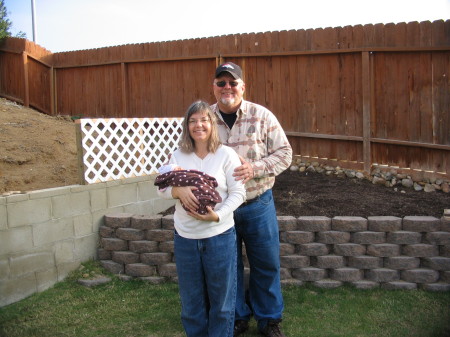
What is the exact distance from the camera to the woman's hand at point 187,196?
8.67 ft

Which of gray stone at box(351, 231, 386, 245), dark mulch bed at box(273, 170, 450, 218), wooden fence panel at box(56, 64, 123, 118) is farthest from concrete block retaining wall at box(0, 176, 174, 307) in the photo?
wooden fence panel at box(56, 64, 123, 118)

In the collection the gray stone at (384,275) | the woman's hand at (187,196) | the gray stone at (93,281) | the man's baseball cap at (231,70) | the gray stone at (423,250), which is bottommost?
the gray stone at (93,281)

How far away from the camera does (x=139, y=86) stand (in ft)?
30.3

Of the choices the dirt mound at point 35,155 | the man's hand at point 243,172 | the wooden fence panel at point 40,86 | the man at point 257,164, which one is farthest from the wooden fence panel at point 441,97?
the wooden fence panel at point 40,86

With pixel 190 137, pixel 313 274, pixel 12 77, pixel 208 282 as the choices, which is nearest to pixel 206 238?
pixel 208 282

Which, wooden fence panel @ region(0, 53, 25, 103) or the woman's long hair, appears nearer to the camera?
the woman's long hair

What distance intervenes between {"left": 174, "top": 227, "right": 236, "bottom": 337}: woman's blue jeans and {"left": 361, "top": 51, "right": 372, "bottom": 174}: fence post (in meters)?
3.87

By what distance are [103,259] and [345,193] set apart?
2647 mm

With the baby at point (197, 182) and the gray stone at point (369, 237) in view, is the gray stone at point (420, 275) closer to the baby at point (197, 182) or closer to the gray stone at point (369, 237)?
the gray stone at point (369, 237)

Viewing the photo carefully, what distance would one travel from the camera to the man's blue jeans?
323 cm

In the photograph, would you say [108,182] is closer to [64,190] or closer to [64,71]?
[64,190]

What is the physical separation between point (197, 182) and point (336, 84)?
14.4 ft

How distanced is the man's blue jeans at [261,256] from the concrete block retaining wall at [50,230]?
6.28 ft

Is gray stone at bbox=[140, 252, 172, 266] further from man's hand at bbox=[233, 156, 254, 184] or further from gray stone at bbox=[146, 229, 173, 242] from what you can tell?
man's hand at bbox=[233, 156, 254, 184]
